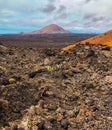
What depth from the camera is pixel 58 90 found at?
1406 centimetres

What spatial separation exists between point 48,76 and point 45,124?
5.45 meters

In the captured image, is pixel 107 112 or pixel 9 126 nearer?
pixel 9 126

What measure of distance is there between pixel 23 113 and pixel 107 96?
165 inches

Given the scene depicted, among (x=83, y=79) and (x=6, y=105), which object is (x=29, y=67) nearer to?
(x=83, y=79)

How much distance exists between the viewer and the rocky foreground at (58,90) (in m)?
11.3

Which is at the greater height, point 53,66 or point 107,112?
point 53,66

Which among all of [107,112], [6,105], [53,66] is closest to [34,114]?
[6,105]

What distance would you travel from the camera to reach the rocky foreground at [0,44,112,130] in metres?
11.3

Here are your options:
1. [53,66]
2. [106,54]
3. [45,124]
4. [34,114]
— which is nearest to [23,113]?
[34,114]

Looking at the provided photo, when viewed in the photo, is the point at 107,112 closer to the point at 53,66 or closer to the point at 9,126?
the point at 9,126

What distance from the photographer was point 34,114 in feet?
37.9

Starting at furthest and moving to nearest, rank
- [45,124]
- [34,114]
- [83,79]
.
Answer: [83,79]
[34,114]
[45,124]

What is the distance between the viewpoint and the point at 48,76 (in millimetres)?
16031

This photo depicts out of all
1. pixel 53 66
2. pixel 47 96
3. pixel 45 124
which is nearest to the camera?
pixel 45 124
